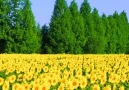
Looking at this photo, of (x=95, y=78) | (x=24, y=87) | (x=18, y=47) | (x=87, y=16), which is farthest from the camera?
(x=87, y=16)

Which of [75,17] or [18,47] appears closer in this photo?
[18,47]

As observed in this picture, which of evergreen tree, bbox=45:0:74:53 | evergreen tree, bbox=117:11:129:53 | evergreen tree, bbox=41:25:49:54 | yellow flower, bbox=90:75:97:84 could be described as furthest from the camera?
evergreen tree, bbox=117:11:129:53

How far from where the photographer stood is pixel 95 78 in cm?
967

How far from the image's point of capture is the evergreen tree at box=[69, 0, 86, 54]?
204ft

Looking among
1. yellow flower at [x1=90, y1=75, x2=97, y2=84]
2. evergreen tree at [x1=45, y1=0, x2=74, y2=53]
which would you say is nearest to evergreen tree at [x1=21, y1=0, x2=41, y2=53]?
evergreen tree at [x1=45, y1=0, x2=74, y2=53]

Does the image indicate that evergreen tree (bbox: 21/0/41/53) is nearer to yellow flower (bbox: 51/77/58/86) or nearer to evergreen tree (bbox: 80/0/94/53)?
evergreen tree (bbox: 80/0/94/53)

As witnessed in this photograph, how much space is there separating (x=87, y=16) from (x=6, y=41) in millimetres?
15030

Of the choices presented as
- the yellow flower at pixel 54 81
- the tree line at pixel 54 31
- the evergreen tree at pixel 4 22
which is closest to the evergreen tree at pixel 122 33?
the tree line at pixel 54 31

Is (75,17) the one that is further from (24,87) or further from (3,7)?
(24,87)

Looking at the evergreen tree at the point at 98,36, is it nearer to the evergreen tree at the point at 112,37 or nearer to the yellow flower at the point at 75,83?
the evergreen tree at the point at 112,37

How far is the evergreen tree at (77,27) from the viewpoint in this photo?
62.2 m

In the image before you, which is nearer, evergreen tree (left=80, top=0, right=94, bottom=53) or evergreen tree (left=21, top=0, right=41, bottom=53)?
evergreen tree (left=21, top=0, right=41, bottom=53)

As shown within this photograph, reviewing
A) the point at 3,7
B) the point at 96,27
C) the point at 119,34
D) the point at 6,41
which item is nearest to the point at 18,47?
the point at 6,41

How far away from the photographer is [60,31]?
61.8 meters
